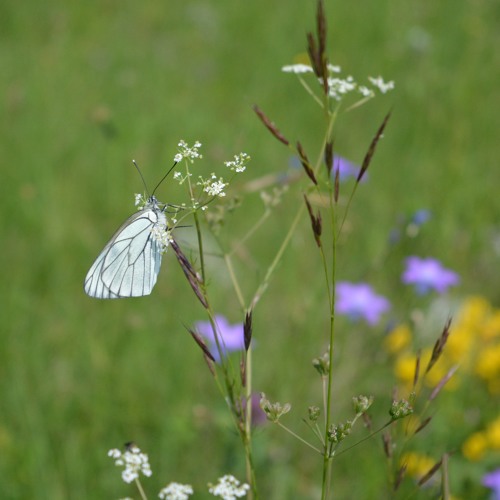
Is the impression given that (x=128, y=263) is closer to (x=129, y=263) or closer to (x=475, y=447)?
(x=129, y=263)

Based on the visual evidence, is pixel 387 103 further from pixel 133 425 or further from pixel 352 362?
pixel 133 425

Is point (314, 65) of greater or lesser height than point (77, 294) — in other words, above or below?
below

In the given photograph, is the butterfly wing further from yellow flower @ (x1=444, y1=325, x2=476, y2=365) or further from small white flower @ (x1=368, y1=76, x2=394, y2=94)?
yellow flower @ (x1=444, y1=325, x2=476, y2=365)

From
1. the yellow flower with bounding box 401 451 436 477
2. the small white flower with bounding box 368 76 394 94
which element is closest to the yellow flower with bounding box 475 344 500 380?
the yellow flower with bounding box 401 451 436 477

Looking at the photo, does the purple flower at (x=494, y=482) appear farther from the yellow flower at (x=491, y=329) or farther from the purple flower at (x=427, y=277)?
the yellow flower at (x=491, y=329)

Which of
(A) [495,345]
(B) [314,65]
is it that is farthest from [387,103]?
(B) [314,65]

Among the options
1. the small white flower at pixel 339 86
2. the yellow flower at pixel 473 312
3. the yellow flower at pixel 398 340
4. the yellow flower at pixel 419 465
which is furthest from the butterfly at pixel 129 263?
the yellow flower at pixel 473 312
